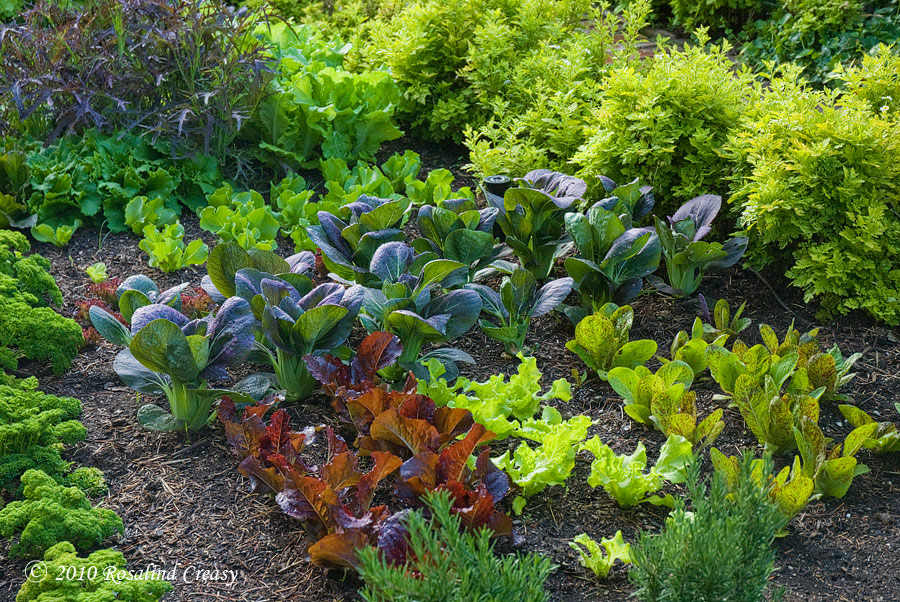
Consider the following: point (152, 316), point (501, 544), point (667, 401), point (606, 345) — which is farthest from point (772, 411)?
point (152, 316)

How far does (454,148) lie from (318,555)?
4.00m

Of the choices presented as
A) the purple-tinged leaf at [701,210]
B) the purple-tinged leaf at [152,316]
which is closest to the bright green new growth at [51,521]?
the purple-tinged leaf at [152,316]

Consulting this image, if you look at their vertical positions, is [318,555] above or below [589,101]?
below

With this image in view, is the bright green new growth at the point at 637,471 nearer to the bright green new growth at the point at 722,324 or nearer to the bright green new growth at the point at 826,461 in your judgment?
the bright green new growth at the point at 826,461

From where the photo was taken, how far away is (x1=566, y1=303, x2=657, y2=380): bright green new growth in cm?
325

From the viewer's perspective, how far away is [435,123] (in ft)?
17.9

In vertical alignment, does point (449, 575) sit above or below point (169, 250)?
above

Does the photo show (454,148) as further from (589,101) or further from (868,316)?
(868,316)

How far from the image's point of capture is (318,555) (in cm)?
224

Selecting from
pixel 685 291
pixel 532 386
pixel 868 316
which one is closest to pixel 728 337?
pixel 685 291

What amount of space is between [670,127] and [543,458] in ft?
7.04

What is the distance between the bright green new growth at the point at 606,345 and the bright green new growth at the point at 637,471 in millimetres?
539

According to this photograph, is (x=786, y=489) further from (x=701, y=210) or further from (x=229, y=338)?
(x=229, y=338)

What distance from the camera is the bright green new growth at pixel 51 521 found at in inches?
90.8
